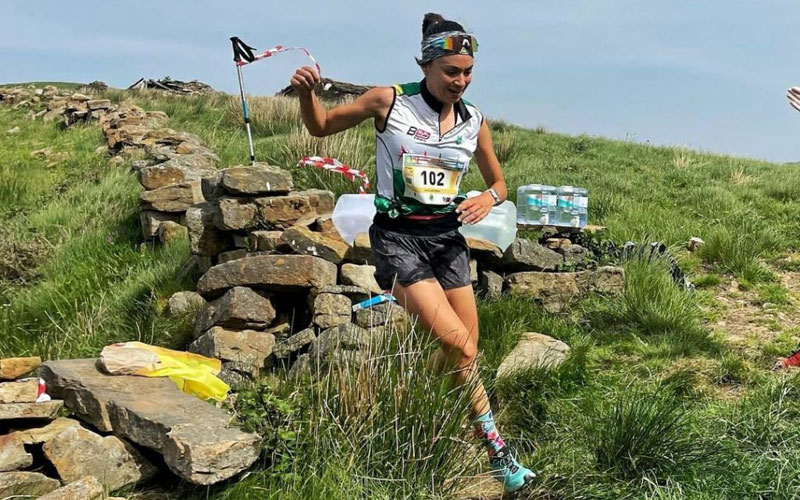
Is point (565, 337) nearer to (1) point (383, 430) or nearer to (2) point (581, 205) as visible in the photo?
(1) point (383, 430)

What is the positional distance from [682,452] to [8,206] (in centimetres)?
1030

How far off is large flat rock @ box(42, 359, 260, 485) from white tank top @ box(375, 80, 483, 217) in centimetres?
129

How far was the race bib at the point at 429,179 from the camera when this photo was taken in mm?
3516

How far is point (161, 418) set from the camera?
330cm

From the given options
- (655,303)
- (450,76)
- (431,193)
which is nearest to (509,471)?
(431,193)

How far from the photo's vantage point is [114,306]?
664cm

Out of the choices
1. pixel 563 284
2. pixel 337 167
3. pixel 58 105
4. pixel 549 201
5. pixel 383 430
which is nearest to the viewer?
pixel 383 430

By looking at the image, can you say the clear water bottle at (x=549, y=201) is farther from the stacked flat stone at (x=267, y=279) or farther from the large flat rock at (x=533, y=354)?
the large flat rock at (x=533, y=354)

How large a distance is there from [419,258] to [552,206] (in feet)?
16.6

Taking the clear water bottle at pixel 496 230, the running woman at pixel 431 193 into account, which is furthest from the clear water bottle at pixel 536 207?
the running woman at pixel 431 193

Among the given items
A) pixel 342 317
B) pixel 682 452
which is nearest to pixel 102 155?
pixel 342 317

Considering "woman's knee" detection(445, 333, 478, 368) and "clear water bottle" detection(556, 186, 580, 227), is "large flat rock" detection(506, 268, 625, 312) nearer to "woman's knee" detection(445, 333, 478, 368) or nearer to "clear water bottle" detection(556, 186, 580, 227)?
"clear water bottle" detection(556, 186, 580, 227)

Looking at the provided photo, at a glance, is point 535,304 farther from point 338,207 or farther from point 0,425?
point 0,425

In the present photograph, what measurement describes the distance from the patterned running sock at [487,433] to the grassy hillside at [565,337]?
16 cm
